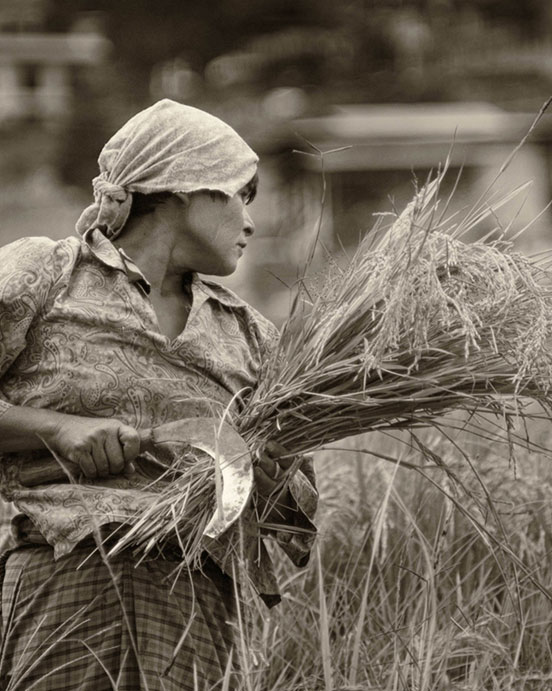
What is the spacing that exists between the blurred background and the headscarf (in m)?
11.5

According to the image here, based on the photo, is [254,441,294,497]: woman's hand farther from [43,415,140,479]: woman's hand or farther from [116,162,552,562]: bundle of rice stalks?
[43,415,140,479]: woman's hand

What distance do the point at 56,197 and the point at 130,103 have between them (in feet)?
4.29

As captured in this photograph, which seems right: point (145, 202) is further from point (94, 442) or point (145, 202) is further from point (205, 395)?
point (94, 442)

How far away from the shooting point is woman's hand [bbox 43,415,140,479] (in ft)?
8.04

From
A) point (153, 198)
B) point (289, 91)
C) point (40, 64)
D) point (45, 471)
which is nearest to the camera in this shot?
point (45, 471)

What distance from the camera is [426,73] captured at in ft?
66.2

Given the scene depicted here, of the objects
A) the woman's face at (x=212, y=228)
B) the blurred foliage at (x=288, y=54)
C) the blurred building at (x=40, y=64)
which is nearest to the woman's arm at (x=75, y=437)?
the woman's face at (x=212, y=228)

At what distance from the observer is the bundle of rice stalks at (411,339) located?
2.46 metres

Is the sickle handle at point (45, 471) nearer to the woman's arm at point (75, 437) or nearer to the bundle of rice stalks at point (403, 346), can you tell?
the woman's arm at point (75, 437)

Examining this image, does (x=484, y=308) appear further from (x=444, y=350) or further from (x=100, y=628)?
(x=100, y=628)

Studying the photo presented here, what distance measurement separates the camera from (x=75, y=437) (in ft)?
8.05

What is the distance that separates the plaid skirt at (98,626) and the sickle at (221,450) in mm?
137

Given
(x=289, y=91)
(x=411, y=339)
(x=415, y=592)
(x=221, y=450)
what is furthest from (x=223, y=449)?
(x=289, y=91)

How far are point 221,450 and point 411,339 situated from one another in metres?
0.35
